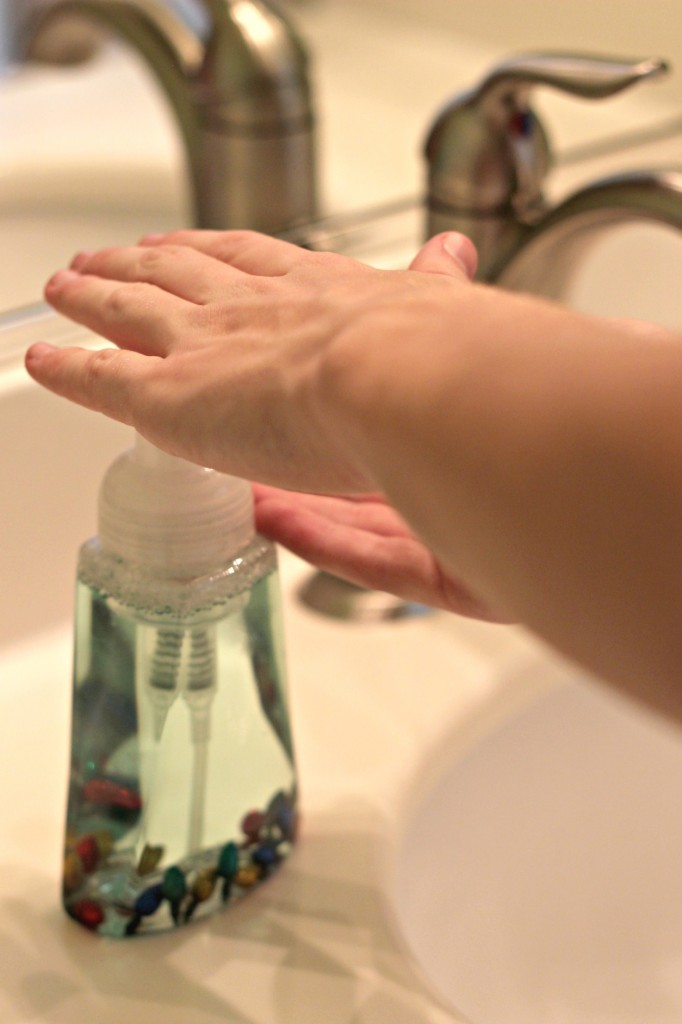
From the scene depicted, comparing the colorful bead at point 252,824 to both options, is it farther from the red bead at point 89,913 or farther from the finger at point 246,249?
the finger at point 246,249

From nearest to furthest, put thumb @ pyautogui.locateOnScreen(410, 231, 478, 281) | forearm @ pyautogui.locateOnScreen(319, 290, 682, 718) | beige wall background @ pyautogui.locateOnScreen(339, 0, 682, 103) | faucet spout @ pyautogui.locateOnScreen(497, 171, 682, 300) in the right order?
1. forearm @ pyautogui.locateOnScreen(319, 290, 682, 718)
2. thumb @ pyautogui.locateOnScreen(410, 231, 478, 281)
3. faucet spout @ pyautogui.locateOnScreen(497, 171, 682, 300)
4. beige wall background @ pyautogui.locateOnScreen(339, 0, 682, 103)

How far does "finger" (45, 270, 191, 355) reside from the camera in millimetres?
271

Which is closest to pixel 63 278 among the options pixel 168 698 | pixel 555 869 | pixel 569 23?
pixel 168 698

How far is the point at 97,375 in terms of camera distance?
0.87 ft

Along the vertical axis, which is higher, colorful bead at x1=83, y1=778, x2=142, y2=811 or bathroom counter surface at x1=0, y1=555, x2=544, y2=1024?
colorful bead at x1=83, y1=778, x2=142, y2=811

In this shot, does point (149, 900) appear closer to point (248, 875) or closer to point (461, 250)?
point (248, 875)

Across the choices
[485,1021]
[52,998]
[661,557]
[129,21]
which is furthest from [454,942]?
[129,21]

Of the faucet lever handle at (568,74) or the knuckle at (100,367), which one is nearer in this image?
the knuckle at (100,367)

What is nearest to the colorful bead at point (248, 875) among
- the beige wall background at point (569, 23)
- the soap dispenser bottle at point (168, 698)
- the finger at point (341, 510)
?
the soap dispenser bottle at point (168, 698)

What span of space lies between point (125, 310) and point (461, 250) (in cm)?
9

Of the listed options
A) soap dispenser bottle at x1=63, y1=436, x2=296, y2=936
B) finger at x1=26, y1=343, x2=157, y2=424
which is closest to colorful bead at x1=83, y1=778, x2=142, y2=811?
soap dispenser bottle at x1=63, y1=436, x2=296, y2=936

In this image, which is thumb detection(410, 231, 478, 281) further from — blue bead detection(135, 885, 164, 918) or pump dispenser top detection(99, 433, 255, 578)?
blue bead detection(135, 885, 164, 918)

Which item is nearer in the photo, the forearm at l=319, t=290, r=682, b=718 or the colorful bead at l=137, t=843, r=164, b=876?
the forearm at l=319, t=290, r=682, b=718

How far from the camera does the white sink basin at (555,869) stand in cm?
39
